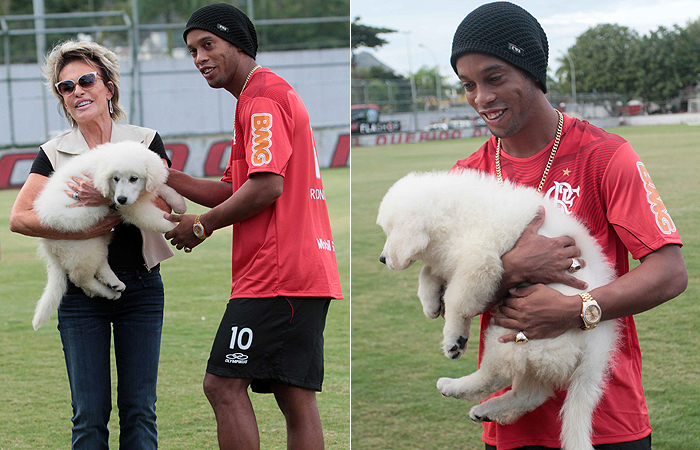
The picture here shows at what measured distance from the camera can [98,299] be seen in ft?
11.3

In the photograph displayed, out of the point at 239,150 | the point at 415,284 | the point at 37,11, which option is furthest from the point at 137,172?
the point at 37,11

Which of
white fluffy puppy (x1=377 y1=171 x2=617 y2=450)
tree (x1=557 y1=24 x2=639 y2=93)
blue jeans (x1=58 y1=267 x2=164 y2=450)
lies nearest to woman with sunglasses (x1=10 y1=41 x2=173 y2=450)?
blue jeans (x1=58 y1=267 x2=164 y2=450)

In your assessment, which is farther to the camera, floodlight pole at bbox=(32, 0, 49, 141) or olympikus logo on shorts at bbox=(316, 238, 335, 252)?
floodlight pole at bbox=(32, 0, 49, 141)

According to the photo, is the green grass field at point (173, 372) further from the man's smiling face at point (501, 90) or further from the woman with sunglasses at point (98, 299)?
the man's smiling face at point (501, 90)

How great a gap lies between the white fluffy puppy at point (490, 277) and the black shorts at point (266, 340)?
2.12 feet

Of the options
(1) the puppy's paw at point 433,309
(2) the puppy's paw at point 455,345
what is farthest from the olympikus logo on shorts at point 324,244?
(2) the puppy's paw at point 455,345

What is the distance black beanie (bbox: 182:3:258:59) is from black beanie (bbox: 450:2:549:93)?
1.21m

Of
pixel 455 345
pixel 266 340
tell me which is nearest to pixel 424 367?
pixel 266 340

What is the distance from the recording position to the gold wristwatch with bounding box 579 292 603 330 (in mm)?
2088

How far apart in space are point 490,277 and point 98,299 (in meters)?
2.18

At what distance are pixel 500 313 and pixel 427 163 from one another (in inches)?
948

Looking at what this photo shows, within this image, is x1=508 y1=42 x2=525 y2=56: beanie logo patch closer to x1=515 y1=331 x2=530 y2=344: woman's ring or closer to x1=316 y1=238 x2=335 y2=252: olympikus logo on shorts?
x1=515 y1=331 x2=530 y2=344: woman's ring

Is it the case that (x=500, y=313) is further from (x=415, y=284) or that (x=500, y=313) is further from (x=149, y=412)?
(x=415, y=284)

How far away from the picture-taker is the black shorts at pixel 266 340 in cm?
296
